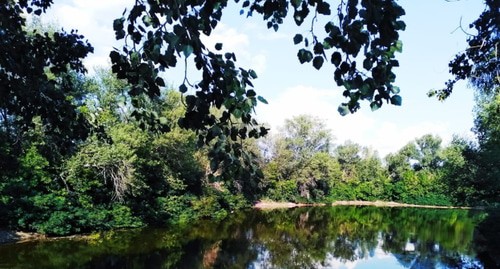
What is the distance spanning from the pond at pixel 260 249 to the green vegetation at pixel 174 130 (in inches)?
92.3

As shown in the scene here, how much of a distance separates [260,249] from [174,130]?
34.4ft

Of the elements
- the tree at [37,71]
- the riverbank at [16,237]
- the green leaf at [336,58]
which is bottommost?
the riverbank at [16,237]

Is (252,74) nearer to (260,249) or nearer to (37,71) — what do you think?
(37,71)

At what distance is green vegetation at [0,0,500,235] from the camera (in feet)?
6.16

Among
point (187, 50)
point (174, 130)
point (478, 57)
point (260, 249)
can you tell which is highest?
point (174, 130)

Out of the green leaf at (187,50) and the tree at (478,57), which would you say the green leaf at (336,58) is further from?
the tree at (478,57)

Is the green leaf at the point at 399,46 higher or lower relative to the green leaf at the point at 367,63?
higher

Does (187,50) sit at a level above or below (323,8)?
below

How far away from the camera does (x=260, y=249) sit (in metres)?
18.8

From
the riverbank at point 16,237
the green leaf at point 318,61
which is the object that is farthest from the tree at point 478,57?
the riverbank at point 16,237

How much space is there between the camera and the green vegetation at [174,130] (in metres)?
1.88

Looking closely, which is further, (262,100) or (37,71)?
(37,71)

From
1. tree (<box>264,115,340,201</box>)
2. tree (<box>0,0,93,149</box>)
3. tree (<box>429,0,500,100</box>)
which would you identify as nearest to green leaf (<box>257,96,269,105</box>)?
tree (<box>0,0,93,149</box>)

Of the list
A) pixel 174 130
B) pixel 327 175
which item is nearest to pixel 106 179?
pixel 174 130
